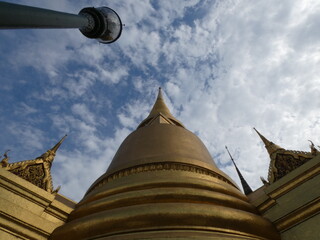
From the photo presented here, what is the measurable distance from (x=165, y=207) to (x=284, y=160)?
3473 millimetres

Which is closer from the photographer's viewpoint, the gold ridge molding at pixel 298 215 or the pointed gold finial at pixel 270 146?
the gold ridge molding at pixel 298 215

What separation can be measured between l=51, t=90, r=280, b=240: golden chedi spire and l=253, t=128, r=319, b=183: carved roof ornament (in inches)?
43.1

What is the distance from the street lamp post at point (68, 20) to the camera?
2.32 metres

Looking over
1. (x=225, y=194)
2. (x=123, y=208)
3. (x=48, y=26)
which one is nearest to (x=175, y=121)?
(x=225, y=194)

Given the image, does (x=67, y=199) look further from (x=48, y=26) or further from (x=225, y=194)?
(x=48, y=26)

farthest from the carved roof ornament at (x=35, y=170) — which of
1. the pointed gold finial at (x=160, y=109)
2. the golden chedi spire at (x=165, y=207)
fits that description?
the pointed gold finial at (x=160, y=109)

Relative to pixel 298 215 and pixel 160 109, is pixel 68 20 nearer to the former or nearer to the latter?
pixel 298 215

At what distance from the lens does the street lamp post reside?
2316 millimetres

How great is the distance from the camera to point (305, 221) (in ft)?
15.6

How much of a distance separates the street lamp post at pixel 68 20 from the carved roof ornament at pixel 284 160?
4.72m

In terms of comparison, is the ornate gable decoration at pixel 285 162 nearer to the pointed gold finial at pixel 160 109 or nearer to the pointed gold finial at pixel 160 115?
the pointed gold finial at pixel 160 115

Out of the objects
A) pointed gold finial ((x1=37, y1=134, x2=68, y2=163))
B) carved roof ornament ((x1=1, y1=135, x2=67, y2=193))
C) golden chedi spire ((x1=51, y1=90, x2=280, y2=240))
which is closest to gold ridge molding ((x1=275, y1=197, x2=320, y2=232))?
golden chedi spire ((x1=51, y1=90, x2=280, y2=240))

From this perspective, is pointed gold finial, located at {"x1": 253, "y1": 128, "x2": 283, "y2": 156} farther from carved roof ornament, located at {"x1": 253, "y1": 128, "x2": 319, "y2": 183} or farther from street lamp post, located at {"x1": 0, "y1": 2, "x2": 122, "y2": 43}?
street lamp post, located at {"x1": 0, "y1": 2, "x2": 122, "y2": 43}

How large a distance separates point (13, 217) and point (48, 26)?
3.38 metres
